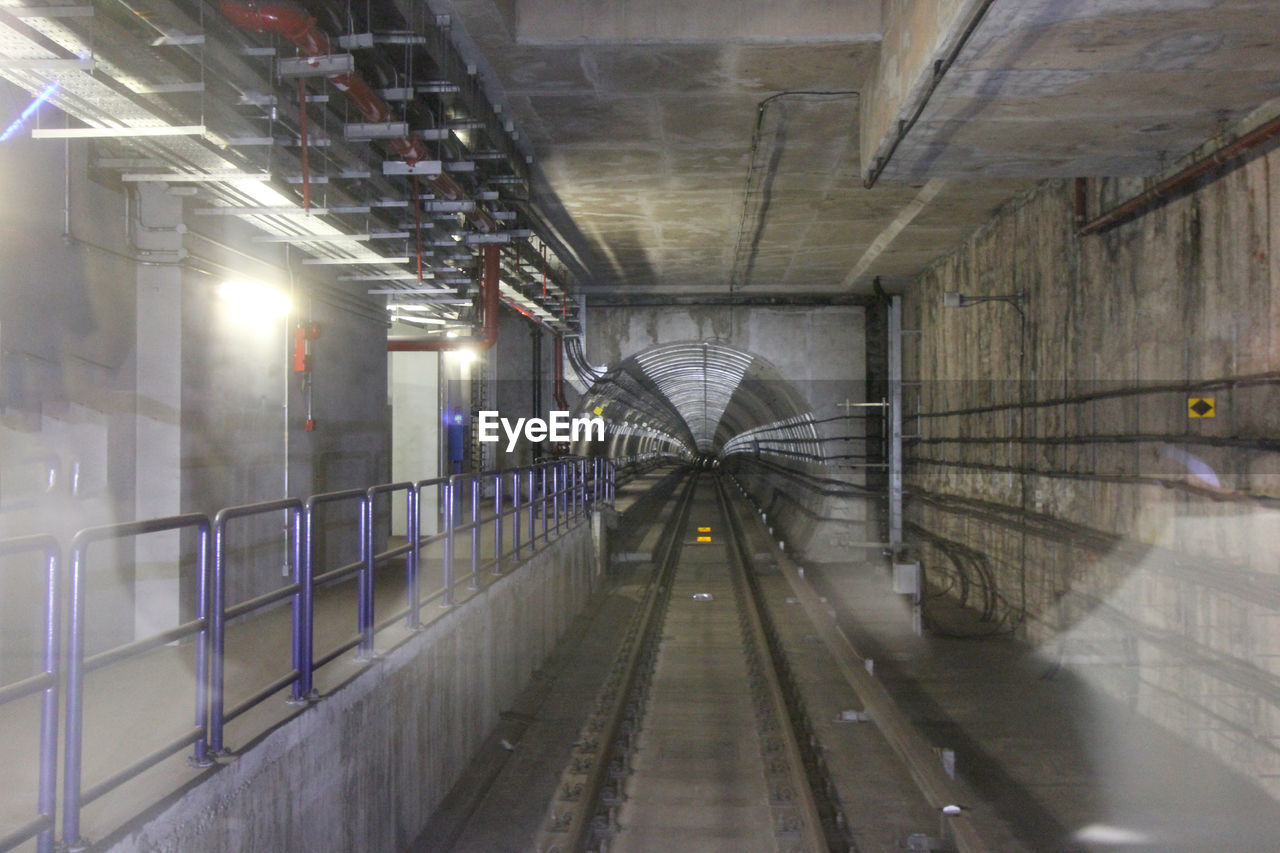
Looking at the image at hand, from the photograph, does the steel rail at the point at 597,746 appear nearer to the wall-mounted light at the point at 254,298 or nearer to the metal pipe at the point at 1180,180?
the wall-mounted light at the point at 254,298

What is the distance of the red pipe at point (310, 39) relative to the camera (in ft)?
16.8

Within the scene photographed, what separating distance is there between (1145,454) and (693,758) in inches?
169

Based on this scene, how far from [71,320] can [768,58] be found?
16.4 feet

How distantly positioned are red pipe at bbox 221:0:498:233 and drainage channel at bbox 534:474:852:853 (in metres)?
4.23

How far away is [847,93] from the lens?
28.2 feet

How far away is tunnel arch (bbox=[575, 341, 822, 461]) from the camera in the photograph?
2120 cm

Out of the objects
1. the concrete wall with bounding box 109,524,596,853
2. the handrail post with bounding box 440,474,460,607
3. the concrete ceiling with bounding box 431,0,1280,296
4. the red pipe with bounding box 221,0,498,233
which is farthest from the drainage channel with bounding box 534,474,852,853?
the concrete ceiling with bounding box 431,0,1280,296

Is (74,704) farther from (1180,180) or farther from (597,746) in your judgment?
(1180,180)

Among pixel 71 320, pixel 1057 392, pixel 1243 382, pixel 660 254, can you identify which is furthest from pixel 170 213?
pixel 660 254

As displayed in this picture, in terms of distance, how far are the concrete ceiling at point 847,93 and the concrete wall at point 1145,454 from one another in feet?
2.49

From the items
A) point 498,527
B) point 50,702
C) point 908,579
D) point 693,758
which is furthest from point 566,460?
point 50,702

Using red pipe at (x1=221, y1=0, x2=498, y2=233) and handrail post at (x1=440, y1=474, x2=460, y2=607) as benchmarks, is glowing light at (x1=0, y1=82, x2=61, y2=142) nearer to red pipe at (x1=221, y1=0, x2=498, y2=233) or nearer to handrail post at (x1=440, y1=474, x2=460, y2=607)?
red pipe at (x1=221, y1=0, x2=498, y2=233)

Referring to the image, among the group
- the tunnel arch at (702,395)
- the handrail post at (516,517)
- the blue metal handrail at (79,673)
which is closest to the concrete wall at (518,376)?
the tunnel arch at (702,395)

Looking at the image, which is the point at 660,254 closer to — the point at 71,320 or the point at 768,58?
the point at 768,58
